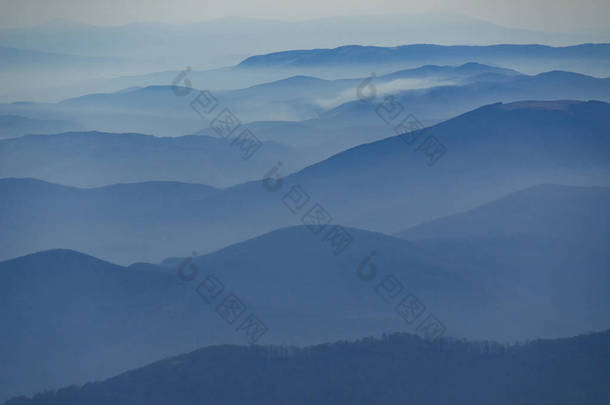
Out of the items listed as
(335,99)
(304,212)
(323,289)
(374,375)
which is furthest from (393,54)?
(374,375)

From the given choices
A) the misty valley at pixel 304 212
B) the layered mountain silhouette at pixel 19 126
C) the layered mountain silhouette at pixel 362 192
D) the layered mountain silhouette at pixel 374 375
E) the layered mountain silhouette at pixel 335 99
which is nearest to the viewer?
the layered mountain silhouette at pixel 374 375

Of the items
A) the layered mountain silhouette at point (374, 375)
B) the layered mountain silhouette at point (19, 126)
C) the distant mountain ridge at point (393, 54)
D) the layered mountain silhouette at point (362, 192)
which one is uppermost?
the distant mountain ridge at point (393, 54)

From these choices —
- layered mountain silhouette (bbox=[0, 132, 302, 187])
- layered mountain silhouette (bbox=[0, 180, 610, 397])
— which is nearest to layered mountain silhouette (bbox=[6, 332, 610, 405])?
layered mountain silhouette (bbox=[0, 180, 610, 397])

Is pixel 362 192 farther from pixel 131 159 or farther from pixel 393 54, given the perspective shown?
pixel 131 159

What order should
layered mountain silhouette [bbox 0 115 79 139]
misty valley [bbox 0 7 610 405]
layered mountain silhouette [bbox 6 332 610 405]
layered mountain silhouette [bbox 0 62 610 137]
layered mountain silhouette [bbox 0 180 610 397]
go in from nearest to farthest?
layered mountain silhouette [bbox 6 332 610 405], misty valley [bbox 0 7 610 405], layered mountain silhouette [bbox 0 180 610 397], layered mountain silhouette [bbox 0 115 79 139], layered mountain silhouette [bbox 0 62 610 137]

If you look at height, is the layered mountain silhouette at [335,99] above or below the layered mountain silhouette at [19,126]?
above

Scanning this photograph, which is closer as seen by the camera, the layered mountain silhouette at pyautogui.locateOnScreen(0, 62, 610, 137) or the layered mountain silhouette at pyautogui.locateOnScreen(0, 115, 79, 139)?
the layered mountain silhouette at pyautogui.locateOnScreen(0, 115, 79, 139)

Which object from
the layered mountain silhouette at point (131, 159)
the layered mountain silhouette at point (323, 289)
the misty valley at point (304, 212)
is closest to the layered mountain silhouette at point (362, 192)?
the misty valley at point (304, 212)

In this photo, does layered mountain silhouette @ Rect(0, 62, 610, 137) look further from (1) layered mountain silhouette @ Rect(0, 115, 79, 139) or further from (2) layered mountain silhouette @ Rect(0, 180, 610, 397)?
(2) layered mountain silhouette @ Rect(0, 180, 610, 397)

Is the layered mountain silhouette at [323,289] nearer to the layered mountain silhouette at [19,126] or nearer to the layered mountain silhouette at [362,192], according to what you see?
the layered mountain silhouette at [362,192]
